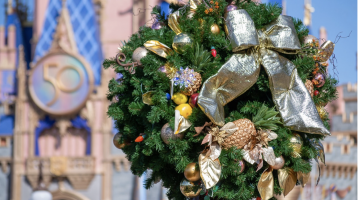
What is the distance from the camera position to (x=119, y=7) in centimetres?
693

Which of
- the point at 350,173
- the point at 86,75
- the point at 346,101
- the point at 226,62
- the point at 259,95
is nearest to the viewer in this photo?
the point at 226,62

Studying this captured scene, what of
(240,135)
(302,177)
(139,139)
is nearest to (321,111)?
(302,177)

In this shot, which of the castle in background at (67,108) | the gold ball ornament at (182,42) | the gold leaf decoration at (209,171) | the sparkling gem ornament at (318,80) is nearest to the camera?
the gold leaf decoration at (209,171)

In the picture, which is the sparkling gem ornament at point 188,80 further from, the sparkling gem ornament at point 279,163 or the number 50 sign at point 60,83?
the number 50 sign at point 60,83

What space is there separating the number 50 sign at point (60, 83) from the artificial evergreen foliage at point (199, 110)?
5.05 metres

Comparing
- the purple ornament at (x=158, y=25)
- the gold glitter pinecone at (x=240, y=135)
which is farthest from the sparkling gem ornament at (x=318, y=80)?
the purple ornament at (x=158, y=25)

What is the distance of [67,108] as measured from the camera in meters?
6.57

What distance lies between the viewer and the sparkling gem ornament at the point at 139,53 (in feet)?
4.92

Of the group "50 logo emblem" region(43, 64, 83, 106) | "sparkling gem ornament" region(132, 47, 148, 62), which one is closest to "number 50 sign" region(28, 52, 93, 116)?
"50 logo emblem" region(43, 64, 83, 106)

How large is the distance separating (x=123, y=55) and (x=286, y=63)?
1.76 ft

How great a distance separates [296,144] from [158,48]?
→ 51 centimetres

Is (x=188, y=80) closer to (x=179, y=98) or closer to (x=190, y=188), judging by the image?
(x=179, y=98)

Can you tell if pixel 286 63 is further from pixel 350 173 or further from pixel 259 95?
pixel 350 173

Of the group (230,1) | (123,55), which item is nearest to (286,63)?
A: (230,1)
